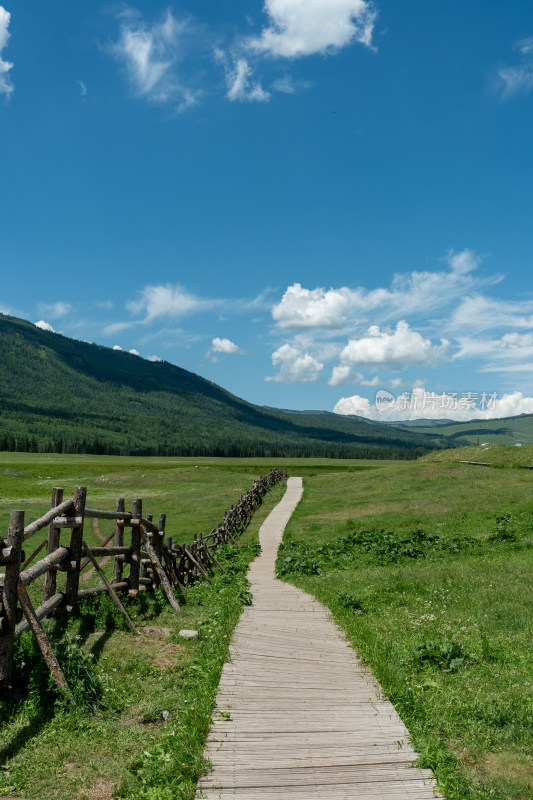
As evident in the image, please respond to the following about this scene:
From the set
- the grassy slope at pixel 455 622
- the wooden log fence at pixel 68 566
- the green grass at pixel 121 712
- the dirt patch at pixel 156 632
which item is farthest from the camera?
the dirt patch at pixel 156 632

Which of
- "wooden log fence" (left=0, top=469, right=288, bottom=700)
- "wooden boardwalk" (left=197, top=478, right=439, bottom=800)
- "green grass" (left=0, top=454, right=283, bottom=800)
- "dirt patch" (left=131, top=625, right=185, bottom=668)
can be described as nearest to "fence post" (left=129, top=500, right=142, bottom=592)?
"wooden log fence" (left=0, top=469, right=288, bottom=700)

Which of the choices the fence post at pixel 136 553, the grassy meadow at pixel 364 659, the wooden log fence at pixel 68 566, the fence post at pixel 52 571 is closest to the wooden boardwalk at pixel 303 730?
the grassy meadow at pixel 364 659

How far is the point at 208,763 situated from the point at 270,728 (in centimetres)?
124

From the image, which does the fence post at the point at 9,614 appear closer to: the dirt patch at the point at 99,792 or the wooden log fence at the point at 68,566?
the wooden log fence at the point at 68,566

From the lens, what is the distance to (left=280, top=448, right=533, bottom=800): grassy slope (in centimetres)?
675

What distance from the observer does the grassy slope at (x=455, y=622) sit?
6.75 metres

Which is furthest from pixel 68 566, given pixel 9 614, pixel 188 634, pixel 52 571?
pixel 9 614

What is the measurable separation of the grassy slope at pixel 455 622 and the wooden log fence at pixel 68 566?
15.3 ft

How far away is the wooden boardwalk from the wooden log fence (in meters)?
2.67

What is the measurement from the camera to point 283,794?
5.68 m

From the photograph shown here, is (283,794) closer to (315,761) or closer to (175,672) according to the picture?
(315,761)

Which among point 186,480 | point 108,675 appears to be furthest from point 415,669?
point 186,480

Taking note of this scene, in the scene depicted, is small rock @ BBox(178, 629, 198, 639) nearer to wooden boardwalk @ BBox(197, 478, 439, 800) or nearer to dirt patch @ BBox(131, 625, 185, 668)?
dirt patch @ BBox(131, 625, 185, 668)

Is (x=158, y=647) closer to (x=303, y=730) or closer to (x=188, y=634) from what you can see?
(x=188, y=634)
